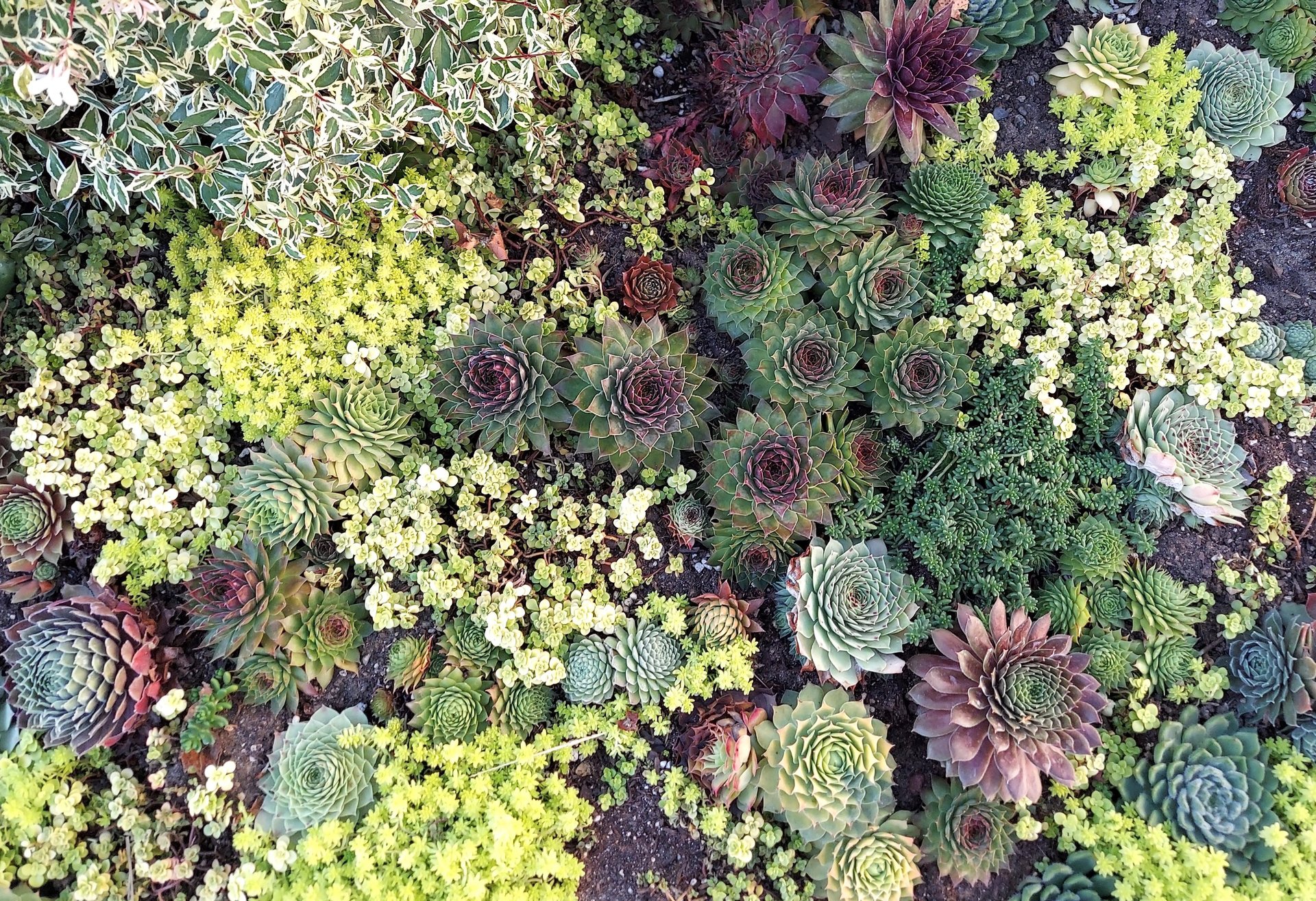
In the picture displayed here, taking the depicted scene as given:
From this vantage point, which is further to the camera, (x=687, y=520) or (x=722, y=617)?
(x=687, y=520)

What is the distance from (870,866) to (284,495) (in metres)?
2.49

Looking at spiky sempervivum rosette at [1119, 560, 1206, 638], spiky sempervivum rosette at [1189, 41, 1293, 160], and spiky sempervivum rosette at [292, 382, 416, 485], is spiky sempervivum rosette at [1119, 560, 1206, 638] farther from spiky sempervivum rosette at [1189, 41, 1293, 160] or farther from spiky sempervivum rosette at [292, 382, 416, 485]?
spiky sempervivum rosette at [292, 382, 416, 485]

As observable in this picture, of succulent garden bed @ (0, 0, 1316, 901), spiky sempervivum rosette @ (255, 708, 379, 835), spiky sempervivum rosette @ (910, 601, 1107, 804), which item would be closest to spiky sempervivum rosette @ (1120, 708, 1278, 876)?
succulent garden bed @ (0, 0, 1316, 901)

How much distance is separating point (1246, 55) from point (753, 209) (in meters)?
2.17

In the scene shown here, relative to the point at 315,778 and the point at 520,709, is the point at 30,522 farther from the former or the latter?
the point at 520,709

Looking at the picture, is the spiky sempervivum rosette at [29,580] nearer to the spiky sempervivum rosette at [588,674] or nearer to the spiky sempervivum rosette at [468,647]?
the spiky sempervivum rosette at [468,647]

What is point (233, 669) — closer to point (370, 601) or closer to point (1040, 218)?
point (370, 601)

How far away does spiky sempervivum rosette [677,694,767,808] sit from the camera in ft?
9.06

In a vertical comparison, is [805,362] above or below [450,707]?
above

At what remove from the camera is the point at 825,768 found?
2.69m

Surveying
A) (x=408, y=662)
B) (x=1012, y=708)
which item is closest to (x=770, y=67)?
(x=1012, y=708)

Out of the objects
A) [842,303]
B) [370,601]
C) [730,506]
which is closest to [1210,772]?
[730,506]

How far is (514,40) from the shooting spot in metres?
2.65

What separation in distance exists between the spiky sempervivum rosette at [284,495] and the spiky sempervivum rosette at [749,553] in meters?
1.51
